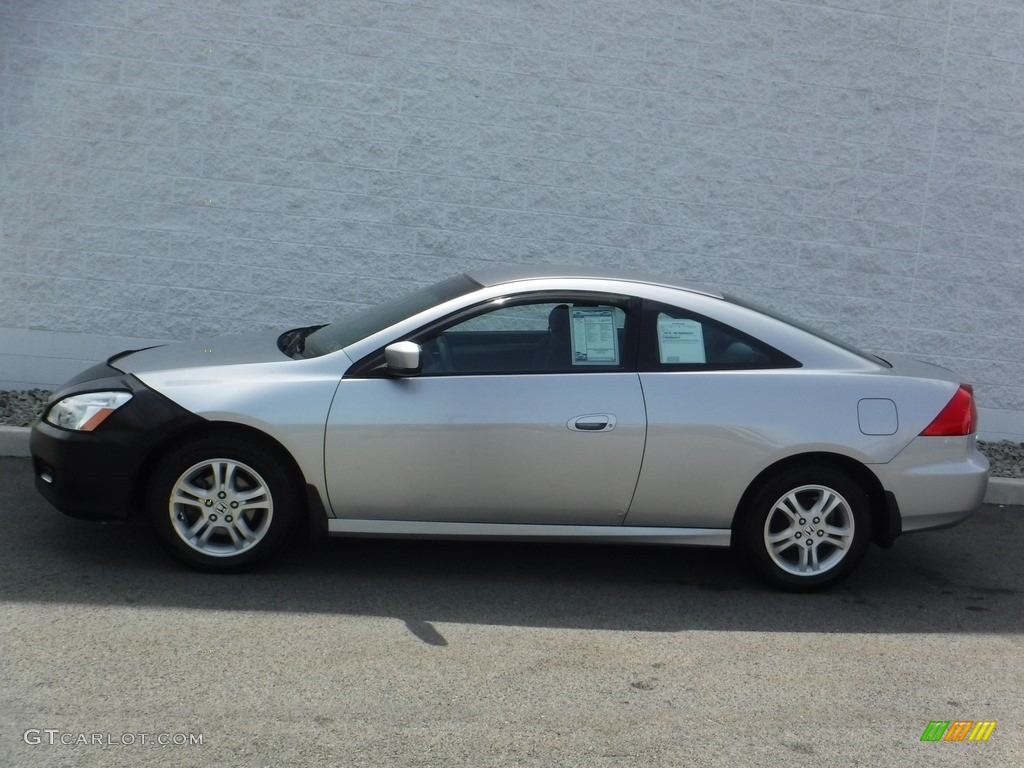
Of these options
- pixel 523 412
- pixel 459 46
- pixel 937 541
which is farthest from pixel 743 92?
pixel 523 412

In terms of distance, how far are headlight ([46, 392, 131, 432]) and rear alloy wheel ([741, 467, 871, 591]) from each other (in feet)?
10.1

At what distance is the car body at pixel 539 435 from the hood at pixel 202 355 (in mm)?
26

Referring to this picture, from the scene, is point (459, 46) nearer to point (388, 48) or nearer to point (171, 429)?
point (388, 48)

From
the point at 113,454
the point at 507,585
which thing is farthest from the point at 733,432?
the point at 113,454

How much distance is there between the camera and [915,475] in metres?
5.66

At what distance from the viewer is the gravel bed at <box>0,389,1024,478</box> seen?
782 centimetres

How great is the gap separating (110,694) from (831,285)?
6.55 m

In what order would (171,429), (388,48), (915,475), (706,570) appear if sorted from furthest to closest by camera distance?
(388,48) < (706,570) < (915,475) < (171,429)

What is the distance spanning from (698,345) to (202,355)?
8.20ft

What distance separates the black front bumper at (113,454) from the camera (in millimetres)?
5316

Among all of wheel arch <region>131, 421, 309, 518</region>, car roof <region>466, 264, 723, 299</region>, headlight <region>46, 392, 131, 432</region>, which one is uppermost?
car roof <region>466, 264, 723, 299</region>

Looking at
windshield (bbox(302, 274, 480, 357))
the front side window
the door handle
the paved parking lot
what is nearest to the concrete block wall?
windshield (bbox(302, 274, 480, 357))

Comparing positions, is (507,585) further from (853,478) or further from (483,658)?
(853,478)

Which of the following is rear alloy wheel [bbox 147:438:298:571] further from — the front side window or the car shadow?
→ the front side window
